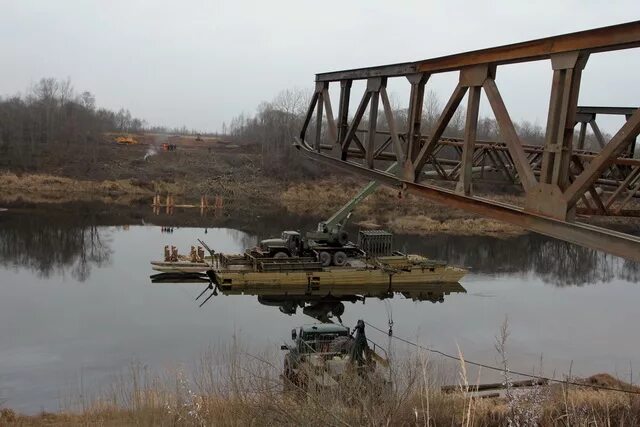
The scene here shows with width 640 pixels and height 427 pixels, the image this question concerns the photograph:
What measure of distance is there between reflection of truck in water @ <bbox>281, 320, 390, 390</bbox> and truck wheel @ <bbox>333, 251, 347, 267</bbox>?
14704 mm

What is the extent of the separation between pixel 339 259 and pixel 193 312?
9.30m

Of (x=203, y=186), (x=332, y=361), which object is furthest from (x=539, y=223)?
(x=203, y=186)

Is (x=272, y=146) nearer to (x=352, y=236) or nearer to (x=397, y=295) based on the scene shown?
(x=352, y=236)

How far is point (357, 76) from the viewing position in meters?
7.81

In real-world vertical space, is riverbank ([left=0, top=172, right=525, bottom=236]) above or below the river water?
above

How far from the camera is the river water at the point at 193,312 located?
17.2m

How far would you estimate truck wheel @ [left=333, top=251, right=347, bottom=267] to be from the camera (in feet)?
96.8

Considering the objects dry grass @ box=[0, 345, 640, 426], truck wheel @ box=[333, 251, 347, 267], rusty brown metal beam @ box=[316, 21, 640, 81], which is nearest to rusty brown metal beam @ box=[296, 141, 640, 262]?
rusty brown metal beam @ box=[316, 21, 640, 81]

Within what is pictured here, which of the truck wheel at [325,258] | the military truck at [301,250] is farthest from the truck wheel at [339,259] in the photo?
the truck wheel at [325,258]

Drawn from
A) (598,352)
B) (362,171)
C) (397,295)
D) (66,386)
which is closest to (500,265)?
(397,295)

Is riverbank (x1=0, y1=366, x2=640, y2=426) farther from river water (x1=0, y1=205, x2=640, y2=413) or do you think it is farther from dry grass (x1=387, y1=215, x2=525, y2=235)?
dry grass (x1=387, y1=215, x2=525, y2=235)

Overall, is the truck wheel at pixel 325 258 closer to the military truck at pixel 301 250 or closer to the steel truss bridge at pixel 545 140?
the military truck at pixel 301 250

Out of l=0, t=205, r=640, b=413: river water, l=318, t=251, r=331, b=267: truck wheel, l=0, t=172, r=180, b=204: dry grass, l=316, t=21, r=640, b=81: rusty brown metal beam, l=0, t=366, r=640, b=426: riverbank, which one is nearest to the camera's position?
l=316, t=21, r=640, b=81: rusty brown metal beam

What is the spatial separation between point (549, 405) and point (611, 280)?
3192 centimetres
